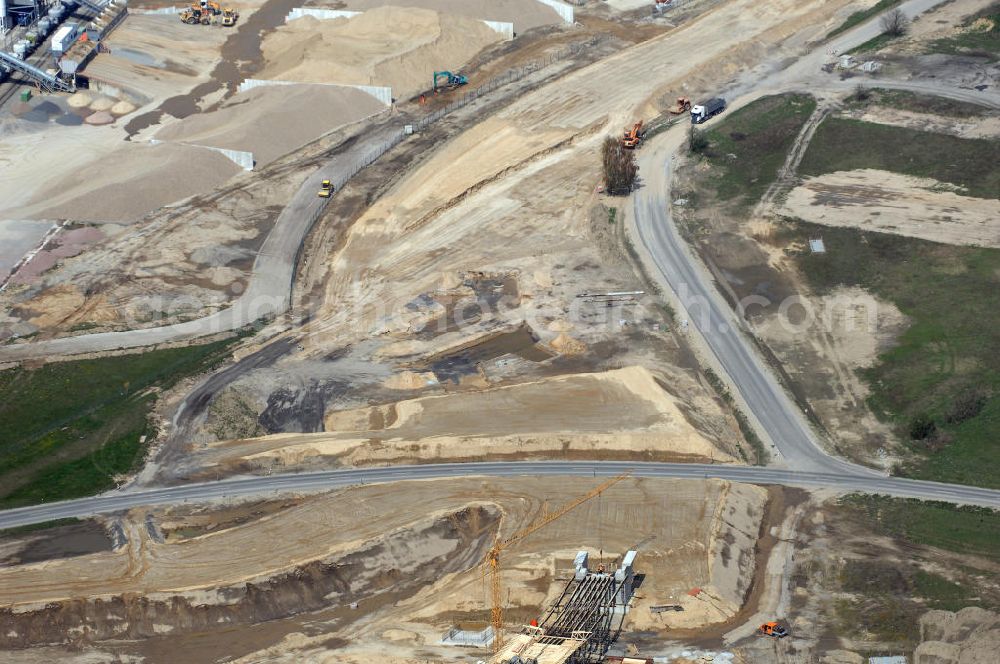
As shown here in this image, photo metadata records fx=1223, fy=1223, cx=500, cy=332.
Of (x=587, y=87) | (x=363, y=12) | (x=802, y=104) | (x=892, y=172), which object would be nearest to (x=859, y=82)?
(x=802, y=104)

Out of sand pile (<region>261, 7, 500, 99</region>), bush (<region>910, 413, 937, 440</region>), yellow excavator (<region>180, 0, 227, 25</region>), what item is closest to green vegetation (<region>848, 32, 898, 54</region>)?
sand pile (<region>261, 7, 500, 99</region>)

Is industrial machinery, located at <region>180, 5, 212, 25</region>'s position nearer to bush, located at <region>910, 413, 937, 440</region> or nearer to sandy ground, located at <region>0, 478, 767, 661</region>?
sandy ground, located at <region>0, 478, 767, 661</region>

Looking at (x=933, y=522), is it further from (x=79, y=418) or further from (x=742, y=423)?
(x=79, y=418)

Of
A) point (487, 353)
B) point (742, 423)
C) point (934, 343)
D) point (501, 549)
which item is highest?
point (934, 343)

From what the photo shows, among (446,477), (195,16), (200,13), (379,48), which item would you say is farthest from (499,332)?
(200,13)

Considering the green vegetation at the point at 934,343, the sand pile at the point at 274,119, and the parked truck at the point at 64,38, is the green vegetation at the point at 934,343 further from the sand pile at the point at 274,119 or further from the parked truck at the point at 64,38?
the parked truck at the point at 64,38

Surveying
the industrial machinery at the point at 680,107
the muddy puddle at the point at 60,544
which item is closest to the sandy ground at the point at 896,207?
the industrial machinery at the point at 680,107

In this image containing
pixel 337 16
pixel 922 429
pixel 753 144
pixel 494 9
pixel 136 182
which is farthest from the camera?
pixel 494 9

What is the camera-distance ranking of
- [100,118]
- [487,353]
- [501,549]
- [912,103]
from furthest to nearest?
[100,118] < [912,103] < [487,353] < [501,549]

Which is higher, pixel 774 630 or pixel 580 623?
pixel 580 623

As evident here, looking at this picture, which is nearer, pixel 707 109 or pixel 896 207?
pixel 896 207
